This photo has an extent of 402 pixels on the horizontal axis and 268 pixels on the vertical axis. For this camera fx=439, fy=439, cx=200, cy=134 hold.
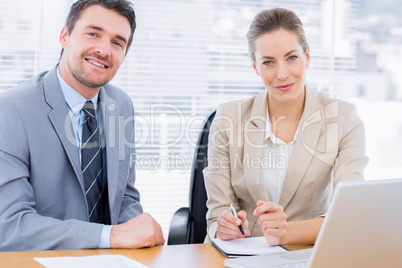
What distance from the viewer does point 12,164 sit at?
1.47m

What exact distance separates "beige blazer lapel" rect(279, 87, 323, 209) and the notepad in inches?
16.7

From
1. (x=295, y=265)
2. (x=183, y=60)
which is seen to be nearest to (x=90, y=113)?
(x=295, y=265)

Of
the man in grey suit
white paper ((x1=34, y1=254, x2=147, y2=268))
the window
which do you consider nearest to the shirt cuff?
the man in grey suit

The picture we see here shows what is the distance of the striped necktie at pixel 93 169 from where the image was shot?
171 cm

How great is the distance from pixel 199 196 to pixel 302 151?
50cm

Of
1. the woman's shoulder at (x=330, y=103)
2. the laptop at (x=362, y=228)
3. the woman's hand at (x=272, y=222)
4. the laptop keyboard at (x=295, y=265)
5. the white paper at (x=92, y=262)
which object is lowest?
the white paper at (x=92, y=262)

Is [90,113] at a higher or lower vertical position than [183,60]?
lower

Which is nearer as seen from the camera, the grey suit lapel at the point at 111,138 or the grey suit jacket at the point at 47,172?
the grey suit jacket at the point at 47,172

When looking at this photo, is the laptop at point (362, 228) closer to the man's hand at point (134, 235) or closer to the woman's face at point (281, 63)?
the man's hand at point (134, 235)

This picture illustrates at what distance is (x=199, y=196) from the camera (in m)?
2.00

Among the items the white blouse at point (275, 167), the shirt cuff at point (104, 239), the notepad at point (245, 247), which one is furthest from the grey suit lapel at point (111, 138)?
the white blouse at point (275, 167)

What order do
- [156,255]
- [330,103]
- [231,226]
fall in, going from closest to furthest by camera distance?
[156,255], [231,226], [330,103]

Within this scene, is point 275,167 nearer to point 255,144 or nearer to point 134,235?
point 255,144

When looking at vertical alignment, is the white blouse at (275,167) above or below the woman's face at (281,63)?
below
